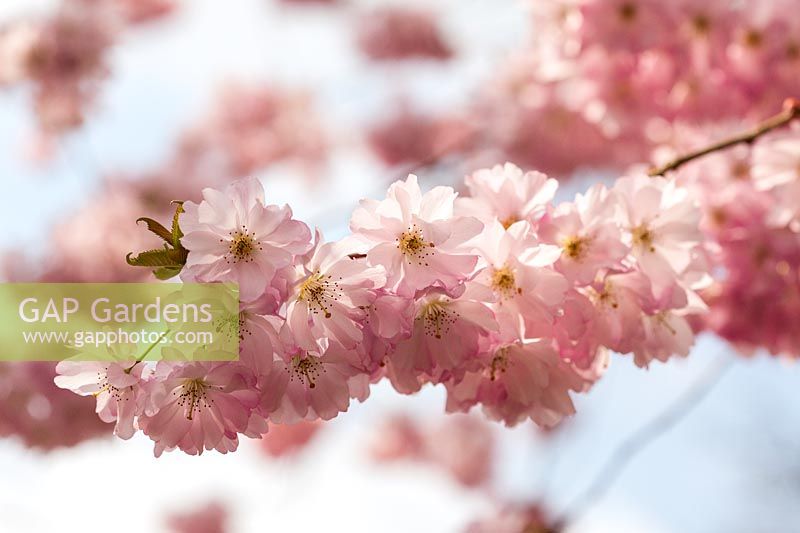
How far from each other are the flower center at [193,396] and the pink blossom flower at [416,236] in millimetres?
206

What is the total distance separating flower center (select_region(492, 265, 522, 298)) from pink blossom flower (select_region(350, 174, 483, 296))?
53mm

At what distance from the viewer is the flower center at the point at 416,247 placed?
747 mm

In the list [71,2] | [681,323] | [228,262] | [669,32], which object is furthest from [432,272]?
[71,2]

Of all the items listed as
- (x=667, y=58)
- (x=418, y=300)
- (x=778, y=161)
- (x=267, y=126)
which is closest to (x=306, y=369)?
(x=418, y=300)

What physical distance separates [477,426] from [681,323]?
16.0ft

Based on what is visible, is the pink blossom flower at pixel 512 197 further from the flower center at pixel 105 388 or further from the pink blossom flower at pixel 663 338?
the flower center at pixel 105 388

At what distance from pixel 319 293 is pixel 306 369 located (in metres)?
0.09

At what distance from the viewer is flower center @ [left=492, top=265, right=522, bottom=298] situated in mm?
796

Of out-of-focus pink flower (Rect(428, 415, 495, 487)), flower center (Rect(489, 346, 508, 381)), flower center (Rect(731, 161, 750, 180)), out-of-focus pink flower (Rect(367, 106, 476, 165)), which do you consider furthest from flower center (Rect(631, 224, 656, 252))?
out-of-focus pink flower (Rect(428, 415, 495, 487))

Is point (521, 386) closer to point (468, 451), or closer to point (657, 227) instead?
point (657, 227)

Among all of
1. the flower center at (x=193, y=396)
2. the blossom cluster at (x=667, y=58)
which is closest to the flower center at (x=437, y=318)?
the flower center at (x=193, y=396)

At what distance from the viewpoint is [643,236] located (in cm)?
91

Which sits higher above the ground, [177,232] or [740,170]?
[740,170]

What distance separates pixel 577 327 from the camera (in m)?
0.84
